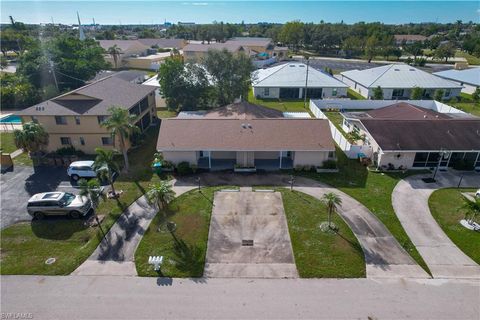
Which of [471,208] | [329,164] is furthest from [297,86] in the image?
[471,208]

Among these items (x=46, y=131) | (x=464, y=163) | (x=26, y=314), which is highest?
(x=46, y=131)

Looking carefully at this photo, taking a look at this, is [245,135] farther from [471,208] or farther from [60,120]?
[60,120]

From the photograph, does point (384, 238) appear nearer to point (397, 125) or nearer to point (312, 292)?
point (312, 292)

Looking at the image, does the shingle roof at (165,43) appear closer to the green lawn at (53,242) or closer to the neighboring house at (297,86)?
the neighboring house at (297,86)

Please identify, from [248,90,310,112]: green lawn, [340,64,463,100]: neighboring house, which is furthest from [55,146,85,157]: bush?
[340,64,463,100]: neighboring house

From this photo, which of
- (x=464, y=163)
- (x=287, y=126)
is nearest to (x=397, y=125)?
(x=464, y=163)

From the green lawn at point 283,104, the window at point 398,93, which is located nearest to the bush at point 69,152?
the green lawn at point 283,104
